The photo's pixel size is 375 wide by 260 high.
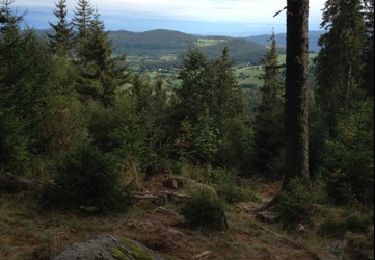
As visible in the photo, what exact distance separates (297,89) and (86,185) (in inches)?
180

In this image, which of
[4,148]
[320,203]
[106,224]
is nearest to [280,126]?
[320,203]

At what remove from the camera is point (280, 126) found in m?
19.5

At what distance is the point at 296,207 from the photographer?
26.6ft

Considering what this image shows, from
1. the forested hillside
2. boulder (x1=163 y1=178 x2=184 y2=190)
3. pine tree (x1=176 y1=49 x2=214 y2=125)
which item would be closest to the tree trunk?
the forested hillside

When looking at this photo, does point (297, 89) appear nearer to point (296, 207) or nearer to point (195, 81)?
point (296, 207)

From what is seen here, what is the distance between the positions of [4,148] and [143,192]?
355 cm

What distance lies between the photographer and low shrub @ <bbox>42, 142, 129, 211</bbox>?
8.10 meters

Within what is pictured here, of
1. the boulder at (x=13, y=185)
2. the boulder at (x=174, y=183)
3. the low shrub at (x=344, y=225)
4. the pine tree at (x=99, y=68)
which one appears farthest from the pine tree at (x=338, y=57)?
the boulder at (x=13, y=185)

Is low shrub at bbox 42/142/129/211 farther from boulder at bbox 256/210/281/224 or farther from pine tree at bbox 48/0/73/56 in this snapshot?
pine tree at bbox 48/0/73/56

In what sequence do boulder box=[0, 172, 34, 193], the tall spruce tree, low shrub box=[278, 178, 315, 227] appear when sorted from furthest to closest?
the tall spruce tree → boulder box=[0, 172, 34, 193] → low shrub box=[278, 178, 315, 227]

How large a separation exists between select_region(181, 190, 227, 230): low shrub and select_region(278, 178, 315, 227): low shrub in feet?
4.26

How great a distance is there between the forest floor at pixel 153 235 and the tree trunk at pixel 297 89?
1902 mm

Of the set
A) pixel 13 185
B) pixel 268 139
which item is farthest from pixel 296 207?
pixel 268 139

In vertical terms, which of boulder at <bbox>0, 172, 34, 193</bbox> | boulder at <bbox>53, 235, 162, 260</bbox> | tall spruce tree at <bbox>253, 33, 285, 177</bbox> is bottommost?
tall spruce tree at <bbox>253, 33, 285, 177</bbox>
